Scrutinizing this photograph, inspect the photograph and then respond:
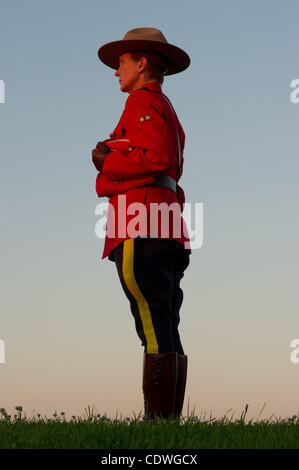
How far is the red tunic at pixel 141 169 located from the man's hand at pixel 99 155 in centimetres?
9

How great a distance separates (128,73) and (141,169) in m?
1.17

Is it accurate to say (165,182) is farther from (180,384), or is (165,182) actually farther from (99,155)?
(180,384)

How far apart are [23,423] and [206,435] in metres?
1.88

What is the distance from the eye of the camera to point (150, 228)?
6.55 meters

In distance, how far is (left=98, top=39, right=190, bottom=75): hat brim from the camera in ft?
22.9

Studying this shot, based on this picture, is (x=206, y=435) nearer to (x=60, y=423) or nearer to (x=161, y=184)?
(x=60, y=423)

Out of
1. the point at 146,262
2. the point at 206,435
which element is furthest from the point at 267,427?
the point at 146,262

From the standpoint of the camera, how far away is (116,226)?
6.67 metres

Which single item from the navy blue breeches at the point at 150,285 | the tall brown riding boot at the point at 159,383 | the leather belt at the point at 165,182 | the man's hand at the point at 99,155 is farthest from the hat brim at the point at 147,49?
the tall brown riding boot at the point at 159,383

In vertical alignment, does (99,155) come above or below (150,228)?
above
